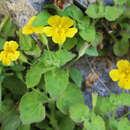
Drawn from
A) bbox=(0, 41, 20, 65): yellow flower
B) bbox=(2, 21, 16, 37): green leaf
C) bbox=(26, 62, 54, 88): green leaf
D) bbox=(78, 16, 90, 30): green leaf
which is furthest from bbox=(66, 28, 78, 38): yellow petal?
bbox=(2, 21, 16, 37): green leaf

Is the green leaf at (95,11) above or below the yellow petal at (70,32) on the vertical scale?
above

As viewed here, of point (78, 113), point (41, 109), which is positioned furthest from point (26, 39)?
point (78, 113)

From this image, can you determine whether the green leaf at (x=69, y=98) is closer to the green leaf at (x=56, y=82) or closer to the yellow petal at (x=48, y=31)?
the green leaf at (x=56, y=82)

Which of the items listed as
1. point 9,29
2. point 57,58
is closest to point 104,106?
point 57,58

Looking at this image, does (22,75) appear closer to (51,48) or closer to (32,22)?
(51,48)

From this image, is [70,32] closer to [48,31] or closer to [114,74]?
[48,31]

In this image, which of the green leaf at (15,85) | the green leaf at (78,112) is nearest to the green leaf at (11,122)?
the green leaf at (15,85)
